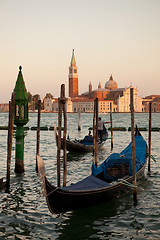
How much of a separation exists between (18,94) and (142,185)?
4323 mm

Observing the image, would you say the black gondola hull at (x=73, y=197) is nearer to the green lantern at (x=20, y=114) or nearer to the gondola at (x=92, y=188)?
the gondola at (x=92, y=188)

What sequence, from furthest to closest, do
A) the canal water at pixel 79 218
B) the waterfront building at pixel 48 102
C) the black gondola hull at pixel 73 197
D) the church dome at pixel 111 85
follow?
the church dome at pixel 111 85 → the waterfront building at pixel 48 102 → the black gondola hull at pixel 73 197 → the canal water at pixel 79 218

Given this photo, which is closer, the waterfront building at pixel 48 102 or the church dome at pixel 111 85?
the waterfront building at pixel 48 102

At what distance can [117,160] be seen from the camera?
8039 mm

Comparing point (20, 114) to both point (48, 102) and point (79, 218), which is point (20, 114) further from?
point (48, 102)

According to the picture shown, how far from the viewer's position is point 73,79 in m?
137

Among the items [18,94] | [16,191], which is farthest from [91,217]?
[18,94]

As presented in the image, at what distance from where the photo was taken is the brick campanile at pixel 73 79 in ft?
448

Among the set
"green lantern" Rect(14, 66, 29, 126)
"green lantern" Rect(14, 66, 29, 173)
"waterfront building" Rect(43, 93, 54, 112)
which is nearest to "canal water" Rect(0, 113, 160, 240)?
"green lantern" Rect(14, 66, 29, 173)

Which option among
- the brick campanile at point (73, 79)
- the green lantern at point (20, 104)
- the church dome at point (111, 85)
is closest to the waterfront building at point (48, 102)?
the brick campanile at point (73, 79)

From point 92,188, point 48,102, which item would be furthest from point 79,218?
point 48,102

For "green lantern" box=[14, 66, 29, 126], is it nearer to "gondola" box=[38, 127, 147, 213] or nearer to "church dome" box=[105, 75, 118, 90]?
"gondola" box=[38, 127, 147, 213]

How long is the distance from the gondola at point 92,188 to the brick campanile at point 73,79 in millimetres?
128761

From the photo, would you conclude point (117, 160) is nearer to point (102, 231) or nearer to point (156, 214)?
point (156, 214)
